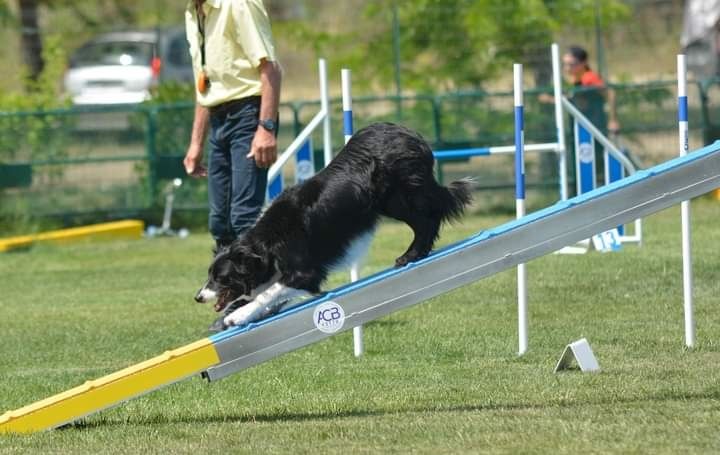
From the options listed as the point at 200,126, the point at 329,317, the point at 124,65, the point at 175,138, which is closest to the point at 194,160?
the point at 200,126

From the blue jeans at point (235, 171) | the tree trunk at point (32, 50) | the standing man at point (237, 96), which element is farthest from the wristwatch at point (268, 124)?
the tree trunk at point (32, 50)

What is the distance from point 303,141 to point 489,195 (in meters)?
6.38

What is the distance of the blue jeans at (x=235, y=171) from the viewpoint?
236 inches

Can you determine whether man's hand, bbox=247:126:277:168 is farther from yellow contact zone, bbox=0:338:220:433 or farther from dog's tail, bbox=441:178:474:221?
yellow contact zone, bbox=0:338:220:433

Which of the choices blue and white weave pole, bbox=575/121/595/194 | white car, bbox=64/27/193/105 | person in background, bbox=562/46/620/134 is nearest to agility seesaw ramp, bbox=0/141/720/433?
blue and white weave pole, bbox=575/121/595/194

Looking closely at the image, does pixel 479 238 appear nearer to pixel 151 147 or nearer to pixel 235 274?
pixel 235 274

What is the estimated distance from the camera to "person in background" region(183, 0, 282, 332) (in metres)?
5.91

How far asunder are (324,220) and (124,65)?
47.8 feet

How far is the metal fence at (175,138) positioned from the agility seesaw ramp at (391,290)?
7.79m

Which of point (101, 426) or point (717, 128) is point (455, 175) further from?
point (101, 426)

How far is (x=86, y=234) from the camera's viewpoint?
12.8 m

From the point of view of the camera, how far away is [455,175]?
13453 millimetres

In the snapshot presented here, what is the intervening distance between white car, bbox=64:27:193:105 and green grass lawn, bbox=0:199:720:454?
8012mm

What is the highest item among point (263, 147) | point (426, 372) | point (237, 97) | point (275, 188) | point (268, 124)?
point (237, 97)
